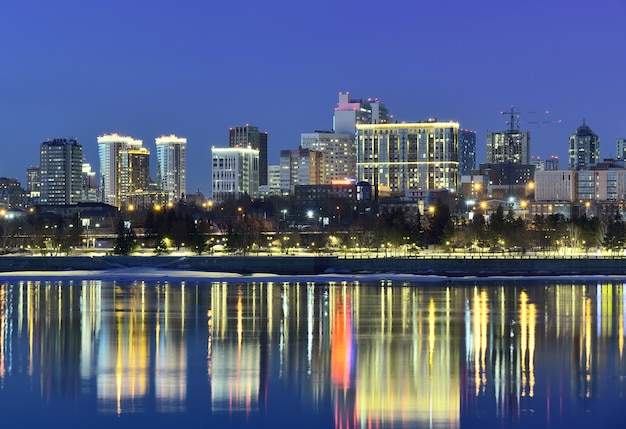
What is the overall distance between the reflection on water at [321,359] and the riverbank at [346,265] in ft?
84.8

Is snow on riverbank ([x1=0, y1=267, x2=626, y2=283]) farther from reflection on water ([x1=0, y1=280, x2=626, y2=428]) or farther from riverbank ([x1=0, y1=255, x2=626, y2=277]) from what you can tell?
reflection on water ([x1=0, y1=280, x2=626, y2=428])

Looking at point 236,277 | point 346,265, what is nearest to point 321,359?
point 236,277

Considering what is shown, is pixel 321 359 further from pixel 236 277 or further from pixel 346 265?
pixel 346 265

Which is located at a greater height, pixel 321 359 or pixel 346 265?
pixel 346 265

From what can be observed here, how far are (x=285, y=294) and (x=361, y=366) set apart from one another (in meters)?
26.6

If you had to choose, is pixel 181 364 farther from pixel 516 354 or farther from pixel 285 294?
pixel 285 294

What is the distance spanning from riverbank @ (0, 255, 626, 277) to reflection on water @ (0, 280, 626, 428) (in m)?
25.8

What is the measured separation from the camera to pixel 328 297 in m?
52.8

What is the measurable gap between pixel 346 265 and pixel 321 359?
162 ft

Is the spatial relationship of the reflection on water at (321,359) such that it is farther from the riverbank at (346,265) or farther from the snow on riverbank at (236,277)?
the riverbank at (346,265)

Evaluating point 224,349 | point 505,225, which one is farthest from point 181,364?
point 505,225

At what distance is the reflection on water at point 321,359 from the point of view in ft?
74.5

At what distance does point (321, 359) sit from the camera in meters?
29.8

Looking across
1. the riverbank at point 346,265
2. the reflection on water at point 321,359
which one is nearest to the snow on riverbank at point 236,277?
the riverbank at point 346,265
